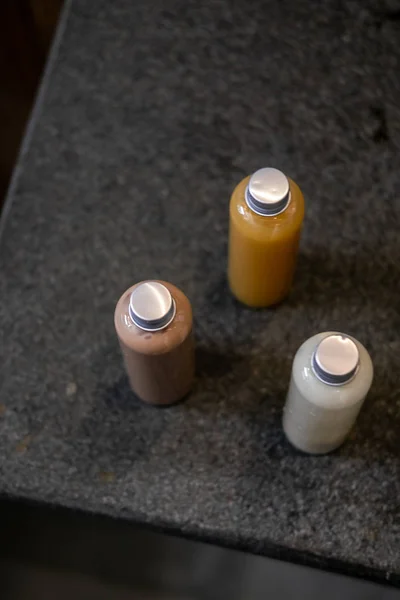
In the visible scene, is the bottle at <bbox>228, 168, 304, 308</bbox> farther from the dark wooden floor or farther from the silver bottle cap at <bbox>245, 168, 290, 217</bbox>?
the dark wooden floor

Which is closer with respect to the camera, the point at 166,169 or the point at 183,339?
the point at 183,339

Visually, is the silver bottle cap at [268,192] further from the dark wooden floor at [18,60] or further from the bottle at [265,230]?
the dark wooden floor at [18,60]

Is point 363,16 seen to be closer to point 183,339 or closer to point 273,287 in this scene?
point 273,287

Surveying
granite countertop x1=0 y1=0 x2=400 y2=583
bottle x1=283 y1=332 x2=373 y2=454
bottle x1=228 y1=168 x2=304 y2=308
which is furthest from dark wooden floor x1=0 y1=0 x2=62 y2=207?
bottle x1=283 y1=332 x2=373 y2=454


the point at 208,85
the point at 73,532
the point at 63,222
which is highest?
the point at 208,85

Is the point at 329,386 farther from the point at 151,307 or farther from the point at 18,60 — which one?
the point at 18,60

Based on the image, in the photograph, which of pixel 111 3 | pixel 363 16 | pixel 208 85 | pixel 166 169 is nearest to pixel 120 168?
pixel 166 169

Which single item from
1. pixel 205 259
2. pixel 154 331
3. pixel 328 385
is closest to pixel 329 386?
pixel 328 385
